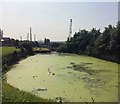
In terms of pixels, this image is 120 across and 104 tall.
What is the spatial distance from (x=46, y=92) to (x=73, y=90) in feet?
4.41

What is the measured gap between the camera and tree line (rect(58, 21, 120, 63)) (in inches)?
1282

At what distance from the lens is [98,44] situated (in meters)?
40.3

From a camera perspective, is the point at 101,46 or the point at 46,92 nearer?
the point at 46,92

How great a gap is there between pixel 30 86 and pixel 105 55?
25.4 meters

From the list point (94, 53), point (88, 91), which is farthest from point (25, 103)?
point (94, 53)

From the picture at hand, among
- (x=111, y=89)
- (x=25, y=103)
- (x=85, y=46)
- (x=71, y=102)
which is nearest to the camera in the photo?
(x=25, y=103)

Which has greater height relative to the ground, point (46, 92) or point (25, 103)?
point (25, 103)

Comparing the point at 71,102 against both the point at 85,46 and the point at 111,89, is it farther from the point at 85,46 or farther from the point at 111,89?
the point at 85,46

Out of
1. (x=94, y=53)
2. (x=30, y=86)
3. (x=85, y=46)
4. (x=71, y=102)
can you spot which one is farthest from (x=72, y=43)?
(x=71, y=102)

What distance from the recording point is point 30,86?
44.2ft

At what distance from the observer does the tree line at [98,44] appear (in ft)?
107

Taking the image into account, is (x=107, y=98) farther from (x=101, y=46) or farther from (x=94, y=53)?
(x=94, y=53)

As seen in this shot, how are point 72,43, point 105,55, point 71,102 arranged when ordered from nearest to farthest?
point 71,102 → point 105,55 → point 72,43

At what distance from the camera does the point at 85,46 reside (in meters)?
53.3
